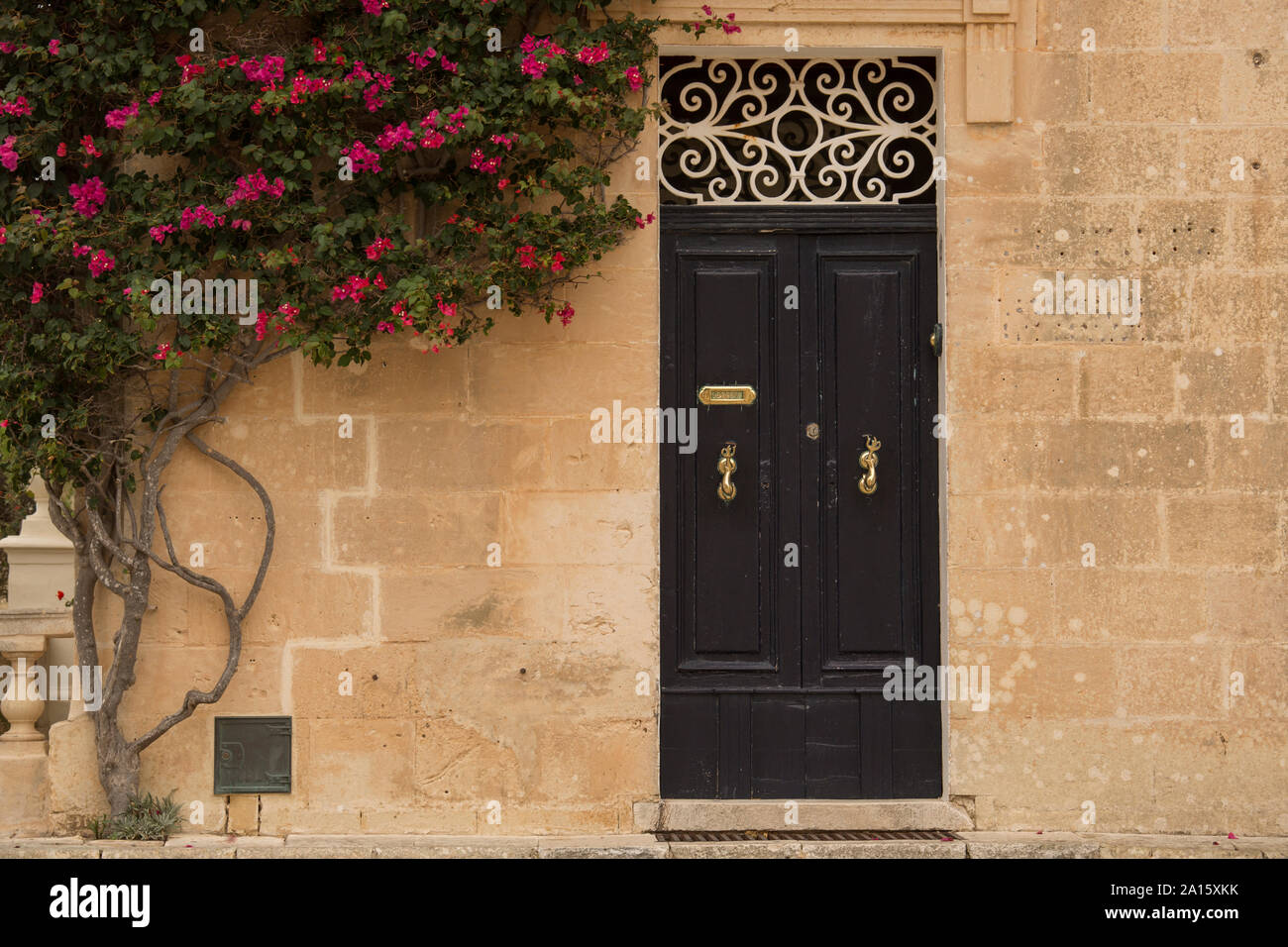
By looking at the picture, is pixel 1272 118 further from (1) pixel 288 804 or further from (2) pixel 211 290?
(1) pixel 288 804

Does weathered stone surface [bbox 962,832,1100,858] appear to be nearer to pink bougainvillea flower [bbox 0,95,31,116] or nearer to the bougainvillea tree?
the bougainvillea tree

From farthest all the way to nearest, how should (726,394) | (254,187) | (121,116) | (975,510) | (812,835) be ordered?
1. (726,394)
2. (975,510)
3. (812,835)
4. (254,187)
5. (121,116)

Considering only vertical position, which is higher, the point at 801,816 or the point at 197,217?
the point at 197,217

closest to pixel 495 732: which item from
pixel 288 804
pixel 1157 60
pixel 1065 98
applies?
pixel 288 804

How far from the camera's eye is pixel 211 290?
17.7 ft

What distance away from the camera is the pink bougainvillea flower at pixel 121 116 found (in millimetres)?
5102

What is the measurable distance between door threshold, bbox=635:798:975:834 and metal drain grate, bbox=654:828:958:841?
0.02 m

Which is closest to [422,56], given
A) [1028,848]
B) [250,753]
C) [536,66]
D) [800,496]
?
[536,66]

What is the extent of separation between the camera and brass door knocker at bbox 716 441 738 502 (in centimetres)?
576

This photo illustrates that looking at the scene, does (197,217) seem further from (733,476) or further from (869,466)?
(869,466)

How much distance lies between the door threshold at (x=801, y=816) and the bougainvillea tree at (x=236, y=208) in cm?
180

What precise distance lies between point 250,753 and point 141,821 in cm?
47

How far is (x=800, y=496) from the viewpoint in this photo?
5816 millimetres

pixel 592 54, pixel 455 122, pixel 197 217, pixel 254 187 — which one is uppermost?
pixel 592 54
